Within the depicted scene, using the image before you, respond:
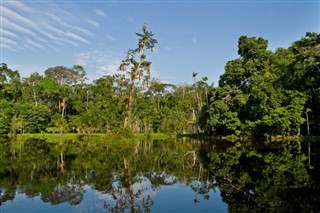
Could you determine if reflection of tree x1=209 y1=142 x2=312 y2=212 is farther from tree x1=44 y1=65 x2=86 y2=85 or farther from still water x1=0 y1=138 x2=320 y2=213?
tree x1=44 y1=65 x2=86 y2=85

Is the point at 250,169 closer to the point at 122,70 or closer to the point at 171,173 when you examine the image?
the point at 171,173

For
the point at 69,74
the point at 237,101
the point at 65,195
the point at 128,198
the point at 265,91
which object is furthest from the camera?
the point at 69,74

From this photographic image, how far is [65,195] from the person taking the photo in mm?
9523

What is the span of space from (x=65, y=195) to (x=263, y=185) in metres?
6.27

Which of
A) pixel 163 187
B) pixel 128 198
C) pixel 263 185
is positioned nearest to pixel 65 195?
pixel 128 198

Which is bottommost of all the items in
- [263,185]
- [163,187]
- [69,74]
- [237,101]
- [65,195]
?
[65,195]

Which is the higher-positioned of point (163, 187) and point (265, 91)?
point (265, 91)

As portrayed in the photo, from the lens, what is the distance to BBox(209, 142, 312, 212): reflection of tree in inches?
317

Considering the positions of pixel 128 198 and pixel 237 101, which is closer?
pixel 128 198

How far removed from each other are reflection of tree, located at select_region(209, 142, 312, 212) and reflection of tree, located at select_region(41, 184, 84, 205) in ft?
14.1

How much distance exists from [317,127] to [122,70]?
21817mm

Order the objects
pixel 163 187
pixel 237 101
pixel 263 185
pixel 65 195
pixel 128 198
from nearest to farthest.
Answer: pixel 128 198 < pixel 65 195 < pixel 263 185 < pixel 163 187 < pixel 237 101

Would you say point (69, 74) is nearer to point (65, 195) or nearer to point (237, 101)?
point (237, 101)

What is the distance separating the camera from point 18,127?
46531mm
